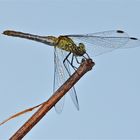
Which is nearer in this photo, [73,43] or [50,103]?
[50,103]

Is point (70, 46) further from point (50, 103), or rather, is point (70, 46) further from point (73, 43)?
point (50, 103)

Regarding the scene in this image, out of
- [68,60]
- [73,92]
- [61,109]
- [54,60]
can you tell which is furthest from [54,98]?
[54,60]

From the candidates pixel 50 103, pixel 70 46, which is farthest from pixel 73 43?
pixel 50 103

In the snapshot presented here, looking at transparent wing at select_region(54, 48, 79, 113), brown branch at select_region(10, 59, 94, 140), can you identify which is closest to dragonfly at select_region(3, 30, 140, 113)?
transparent wing at select_region(54, 48, 79, 113)

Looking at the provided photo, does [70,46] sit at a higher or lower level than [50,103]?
higher

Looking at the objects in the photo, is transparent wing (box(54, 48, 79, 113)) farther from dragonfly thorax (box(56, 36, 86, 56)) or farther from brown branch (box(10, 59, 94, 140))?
brown branch (box(10, 59, 94, 140))

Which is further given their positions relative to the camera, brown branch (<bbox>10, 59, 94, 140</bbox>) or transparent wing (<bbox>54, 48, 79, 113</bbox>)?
transparent wing (<bbox>54, 48, 79, 113</bbox>)

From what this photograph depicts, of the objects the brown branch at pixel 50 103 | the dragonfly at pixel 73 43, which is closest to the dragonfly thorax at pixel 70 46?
the dragonfly at pixel 73 43

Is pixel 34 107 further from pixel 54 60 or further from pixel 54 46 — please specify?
pixel 54 46
